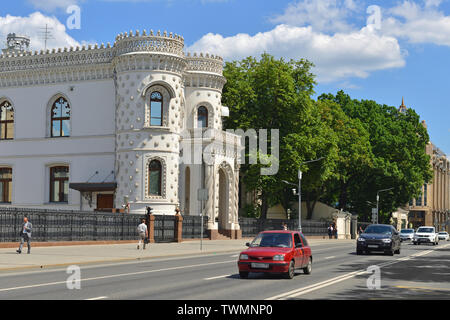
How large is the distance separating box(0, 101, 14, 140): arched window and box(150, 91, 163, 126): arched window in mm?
13600

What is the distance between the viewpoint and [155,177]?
154ft

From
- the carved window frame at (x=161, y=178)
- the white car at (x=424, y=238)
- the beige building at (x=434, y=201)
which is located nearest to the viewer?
the carved window frame at (x=161, y=178)

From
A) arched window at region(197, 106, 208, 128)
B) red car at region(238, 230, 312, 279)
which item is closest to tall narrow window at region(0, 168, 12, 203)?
arched window at region(197, 106, 208, 128)

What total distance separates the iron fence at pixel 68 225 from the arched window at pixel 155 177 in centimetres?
534

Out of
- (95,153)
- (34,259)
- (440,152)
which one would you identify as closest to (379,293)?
(34,259)

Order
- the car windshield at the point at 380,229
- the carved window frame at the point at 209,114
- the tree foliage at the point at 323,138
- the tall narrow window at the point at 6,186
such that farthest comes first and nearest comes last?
the tree foliage at the point at 323,138
the tall narrow window at the point at 6,186
the carved window frame at the point at 209,114
the car windshield at the point at 380,229

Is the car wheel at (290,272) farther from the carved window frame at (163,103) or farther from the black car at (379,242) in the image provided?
the carved window frame at (163,103)

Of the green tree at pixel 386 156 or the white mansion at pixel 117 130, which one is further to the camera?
the green tree at pixel 386 156

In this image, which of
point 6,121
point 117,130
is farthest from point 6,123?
point 117,130

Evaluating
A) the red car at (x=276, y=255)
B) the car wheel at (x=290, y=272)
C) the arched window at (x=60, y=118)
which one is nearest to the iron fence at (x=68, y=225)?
the arched window at (x=60, y=118)

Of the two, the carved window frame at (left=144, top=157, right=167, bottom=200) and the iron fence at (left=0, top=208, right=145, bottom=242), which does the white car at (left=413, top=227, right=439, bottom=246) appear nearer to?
the carved window frame at (left=144, top=157, right=167, bottom=200)

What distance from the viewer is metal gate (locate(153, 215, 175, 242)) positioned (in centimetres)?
4250

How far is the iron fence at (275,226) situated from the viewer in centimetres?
5534

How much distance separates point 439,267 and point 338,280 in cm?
827
